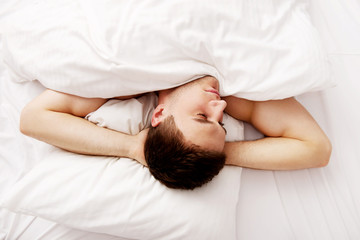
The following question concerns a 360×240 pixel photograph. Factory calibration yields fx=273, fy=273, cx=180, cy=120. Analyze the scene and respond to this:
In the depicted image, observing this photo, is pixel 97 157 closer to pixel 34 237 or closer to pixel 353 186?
pixel 34 237

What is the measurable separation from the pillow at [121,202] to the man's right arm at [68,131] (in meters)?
0.05

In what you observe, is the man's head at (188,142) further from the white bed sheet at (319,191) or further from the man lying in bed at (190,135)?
the white bed sheet at (319,191)

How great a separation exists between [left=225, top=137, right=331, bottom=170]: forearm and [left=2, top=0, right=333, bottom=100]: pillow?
169 millimetres

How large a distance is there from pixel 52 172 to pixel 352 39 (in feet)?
4.25

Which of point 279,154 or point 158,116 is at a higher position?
point 158,116

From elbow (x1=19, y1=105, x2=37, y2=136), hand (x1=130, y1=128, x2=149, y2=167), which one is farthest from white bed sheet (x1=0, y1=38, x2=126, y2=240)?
hand (x1=130, y1=128, x2=149, y2=167)

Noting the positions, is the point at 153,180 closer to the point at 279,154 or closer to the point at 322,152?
the point at 279,154

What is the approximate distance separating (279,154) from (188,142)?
0.34m

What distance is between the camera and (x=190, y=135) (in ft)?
2.68

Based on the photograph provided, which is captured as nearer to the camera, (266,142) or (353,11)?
(266,142)

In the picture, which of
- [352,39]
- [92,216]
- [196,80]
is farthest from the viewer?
[352,39]

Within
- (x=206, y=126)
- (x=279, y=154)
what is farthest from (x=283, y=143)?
(x=206, y=126)

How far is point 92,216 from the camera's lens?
33.5 inches

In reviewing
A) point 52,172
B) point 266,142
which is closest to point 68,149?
point 52,172
